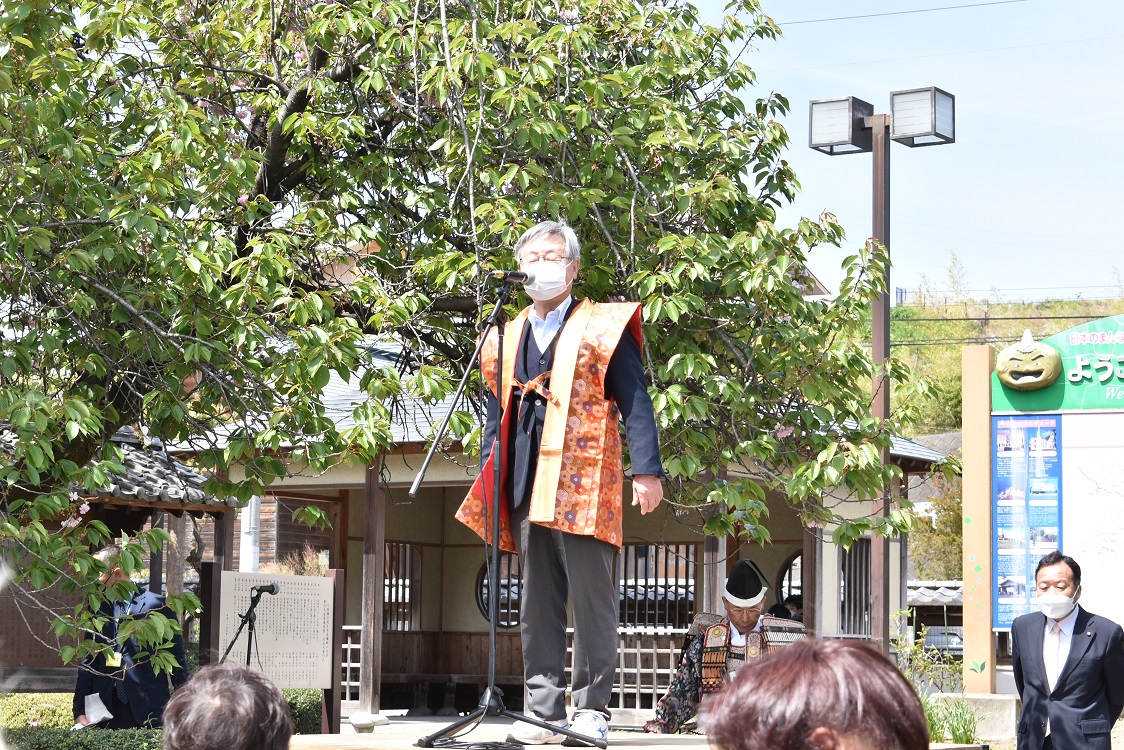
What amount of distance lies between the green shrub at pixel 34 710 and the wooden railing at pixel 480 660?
2.99 m

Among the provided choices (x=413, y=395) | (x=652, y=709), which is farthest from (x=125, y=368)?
(x=652, y=709)

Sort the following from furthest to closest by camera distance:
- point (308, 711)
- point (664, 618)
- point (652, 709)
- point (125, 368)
→ point (664, 618)
point (652, 709)
point (308, 711)
point (125, 368)

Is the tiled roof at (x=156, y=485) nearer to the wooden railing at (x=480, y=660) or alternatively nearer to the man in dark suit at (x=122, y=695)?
the wooden railing at (x=480, y=660)

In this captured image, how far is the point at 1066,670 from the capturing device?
6.27 meters

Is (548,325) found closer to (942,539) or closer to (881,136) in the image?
(881,136)

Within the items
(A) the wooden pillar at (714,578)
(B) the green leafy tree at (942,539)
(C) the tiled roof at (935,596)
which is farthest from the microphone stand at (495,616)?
(C) the tiled roof at (935,596)

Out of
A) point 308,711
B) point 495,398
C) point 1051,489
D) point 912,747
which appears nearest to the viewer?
point 912,747

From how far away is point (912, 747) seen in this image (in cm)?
137

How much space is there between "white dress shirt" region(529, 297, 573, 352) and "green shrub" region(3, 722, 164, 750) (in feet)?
17.0

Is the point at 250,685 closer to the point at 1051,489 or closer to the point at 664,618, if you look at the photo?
the point at 1051,489

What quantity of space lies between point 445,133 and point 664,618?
30.1ft

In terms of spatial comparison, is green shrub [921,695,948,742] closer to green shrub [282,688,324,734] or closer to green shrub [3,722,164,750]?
green shrub [3,722,164,750]

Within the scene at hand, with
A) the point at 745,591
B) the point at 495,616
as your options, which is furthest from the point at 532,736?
the point at 745,591

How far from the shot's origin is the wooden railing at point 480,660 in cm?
1405
